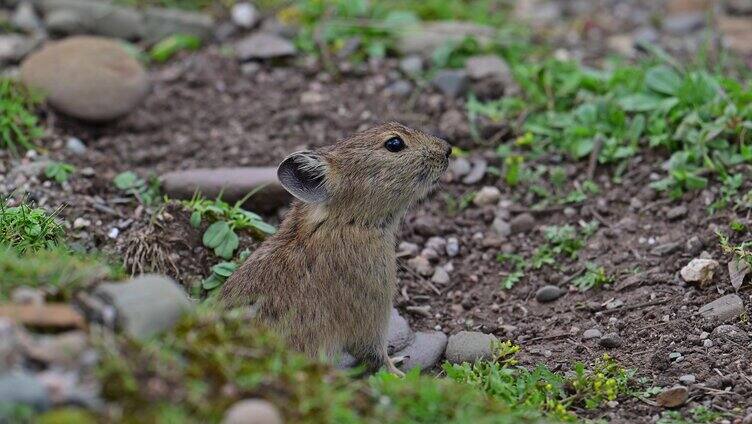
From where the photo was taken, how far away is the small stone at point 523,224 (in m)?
8.92

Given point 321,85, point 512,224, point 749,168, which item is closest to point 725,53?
point 749,168

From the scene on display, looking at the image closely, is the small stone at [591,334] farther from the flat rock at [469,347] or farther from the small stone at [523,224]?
the small stone at [523,224]

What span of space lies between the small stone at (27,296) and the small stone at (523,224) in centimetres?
496

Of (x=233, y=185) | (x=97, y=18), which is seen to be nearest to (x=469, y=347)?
(x=233, y=185)

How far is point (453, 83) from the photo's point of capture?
10648mm

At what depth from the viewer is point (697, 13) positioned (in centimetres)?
1310

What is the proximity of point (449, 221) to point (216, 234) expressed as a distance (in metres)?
2.24

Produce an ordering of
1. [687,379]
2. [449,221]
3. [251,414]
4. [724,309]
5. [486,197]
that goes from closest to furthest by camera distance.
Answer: [251,414] < [687,379] < [724,309] < [449,221] < [486,197]

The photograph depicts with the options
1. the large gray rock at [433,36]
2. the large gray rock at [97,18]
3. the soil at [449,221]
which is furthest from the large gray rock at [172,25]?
the large gray rock at [433,36]

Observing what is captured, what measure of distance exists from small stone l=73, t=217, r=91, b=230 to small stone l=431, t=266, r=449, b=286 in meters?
2.75

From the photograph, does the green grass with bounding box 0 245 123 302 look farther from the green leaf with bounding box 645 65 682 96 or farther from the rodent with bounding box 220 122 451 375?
the green leaf with bounding box 645 65 682 96

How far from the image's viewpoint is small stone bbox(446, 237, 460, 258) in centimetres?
879

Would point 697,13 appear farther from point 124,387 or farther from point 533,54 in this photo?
point 124,387

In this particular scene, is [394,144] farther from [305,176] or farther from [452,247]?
[452,247]
